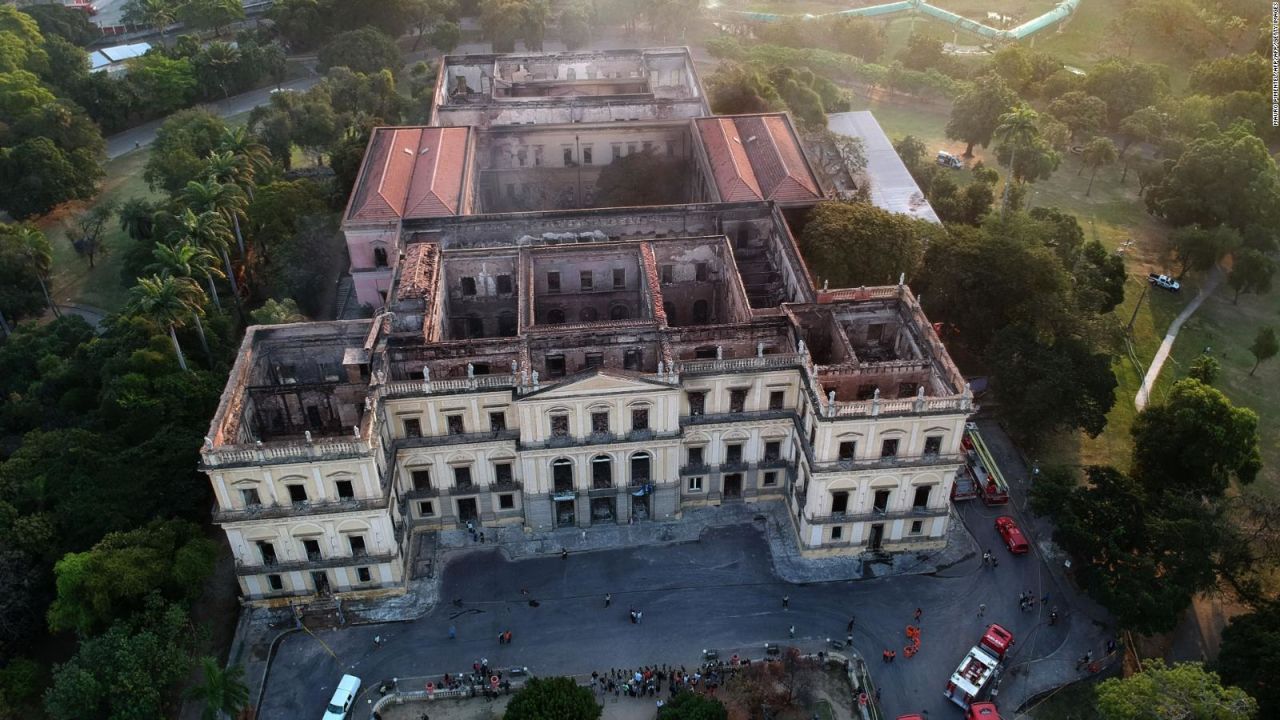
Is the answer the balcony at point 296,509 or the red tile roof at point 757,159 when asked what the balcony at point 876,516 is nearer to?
the balcony at point 296,509

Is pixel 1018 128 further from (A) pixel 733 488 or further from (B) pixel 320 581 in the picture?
(B) pixel 320 581

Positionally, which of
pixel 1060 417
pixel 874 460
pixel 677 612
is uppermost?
pixel 874 460

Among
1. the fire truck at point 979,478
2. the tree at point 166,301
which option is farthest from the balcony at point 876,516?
the tree at point 166,301

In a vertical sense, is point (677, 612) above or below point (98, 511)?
below

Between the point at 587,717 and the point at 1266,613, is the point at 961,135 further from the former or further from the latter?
the point at 587,717

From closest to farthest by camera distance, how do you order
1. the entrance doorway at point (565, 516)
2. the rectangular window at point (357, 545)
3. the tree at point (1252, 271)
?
1. the rectangular window at point (357, 545)
2. the entrance doorway at point (565, 516)
3. the tree at point (1252, 271)

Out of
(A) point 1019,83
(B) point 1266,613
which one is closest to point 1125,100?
(A) point 1019,83

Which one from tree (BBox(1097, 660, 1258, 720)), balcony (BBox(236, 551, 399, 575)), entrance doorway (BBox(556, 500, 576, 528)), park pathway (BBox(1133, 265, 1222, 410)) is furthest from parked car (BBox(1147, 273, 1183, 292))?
balcony (BBox(236, 551, 399, 575))
